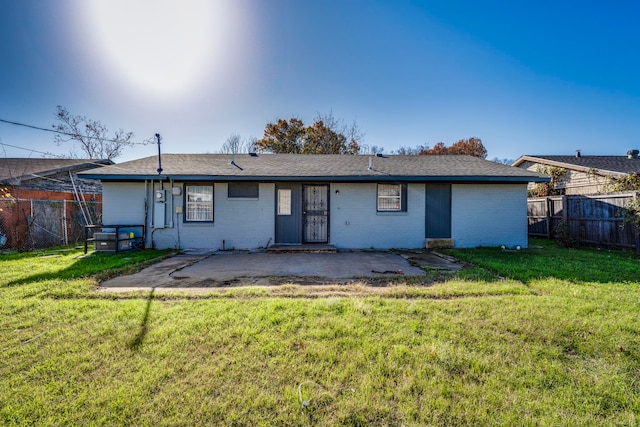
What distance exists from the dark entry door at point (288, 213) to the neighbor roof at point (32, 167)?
11.1m

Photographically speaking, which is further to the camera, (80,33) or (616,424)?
(80,33)

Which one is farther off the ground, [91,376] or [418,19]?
[418,19]

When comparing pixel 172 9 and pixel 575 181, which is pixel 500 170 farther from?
pixel 172 9

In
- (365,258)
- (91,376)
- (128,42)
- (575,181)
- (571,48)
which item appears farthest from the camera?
(575,181)

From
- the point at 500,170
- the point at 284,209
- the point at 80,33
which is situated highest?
the point at 80,33

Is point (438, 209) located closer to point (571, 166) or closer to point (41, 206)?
point (571, 166)

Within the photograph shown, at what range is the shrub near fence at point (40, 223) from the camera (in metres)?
8.73

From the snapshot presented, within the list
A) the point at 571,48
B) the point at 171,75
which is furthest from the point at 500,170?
the point at 171,75

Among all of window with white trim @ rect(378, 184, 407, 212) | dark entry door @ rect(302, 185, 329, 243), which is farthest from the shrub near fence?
window with white trim @ rect(378, 184, 407, 212)

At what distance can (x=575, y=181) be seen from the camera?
543 inches

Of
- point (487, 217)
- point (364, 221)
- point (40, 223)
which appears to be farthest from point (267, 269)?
point (40, 223)

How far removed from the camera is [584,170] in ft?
43.1

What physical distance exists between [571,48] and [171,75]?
16442mm

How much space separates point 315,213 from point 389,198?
269 centimetres
